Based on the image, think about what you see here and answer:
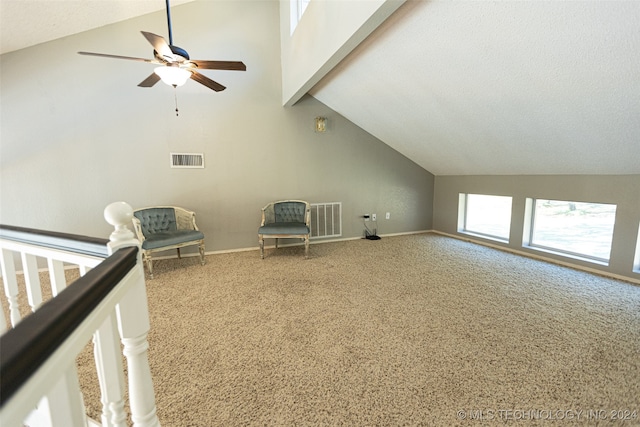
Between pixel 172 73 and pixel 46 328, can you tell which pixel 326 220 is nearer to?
pixel 172 73

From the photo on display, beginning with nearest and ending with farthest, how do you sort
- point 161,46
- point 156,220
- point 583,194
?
point 161,46
point 583,194
point 156,220

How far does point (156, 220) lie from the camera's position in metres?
3.64

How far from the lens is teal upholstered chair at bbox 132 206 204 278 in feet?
10.6

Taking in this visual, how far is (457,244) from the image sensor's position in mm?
4512

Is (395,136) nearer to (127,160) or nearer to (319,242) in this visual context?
(319,242)

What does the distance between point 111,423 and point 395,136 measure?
4.51 m

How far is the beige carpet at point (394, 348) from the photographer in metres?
1.38

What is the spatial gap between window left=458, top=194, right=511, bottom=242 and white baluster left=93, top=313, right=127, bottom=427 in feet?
15.9

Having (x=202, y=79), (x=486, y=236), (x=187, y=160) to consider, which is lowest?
(x=486, y=236)

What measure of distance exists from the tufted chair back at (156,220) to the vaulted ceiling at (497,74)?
2252mm

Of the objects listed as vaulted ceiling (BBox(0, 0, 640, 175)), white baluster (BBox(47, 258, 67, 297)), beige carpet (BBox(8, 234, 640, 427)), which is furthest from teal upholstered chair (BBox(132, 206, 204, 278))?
white baluster (BBox(47, 258, 67, 297))

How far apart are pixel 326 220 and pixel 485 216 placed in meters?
2.77

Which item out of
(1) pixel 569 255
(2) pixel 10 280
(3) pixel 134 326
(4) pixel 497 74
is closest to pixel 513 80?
(4) pixel 497 74

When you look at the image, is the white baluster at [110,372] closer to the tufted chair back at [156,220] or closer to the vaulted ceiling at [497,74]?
the vaulted ceiling at [497,74]
